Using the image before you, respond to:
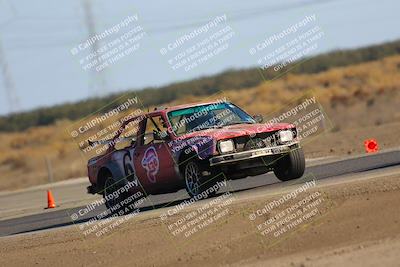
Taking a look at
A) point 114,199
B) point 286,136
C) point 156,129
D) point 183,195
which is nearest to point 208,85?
point 183,195

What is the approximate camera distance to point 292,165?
15.6 metres

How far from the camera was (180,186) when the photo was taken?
15.4 m

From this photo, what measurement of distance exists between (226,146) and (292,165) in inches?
56.7

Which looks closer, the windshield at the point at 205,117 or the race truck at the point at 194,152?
the race truck at the point at 194,152

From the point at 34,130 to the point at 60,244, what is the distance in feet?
186

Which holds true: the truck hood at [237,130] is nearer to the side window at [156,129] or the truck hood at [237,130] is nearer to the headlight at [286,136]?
the headlight at [286,136]

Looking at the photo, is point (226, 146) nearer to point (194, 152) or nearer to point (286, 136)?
point (194, 152)

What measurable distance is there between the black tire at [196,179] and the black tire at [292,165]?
50.8 inches

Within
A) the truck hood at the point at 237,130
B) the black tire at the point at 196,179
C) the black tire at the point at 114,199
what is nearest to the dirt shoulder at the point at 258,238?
the black tire at the point at 196,179

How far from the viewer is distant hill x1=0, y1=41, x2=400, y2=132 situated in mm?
74312

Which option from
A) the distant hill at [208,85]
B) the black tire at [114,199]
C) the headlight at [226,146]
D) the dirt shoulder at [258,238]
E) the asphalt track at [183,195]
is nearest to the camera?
the dirt shoulder at [258,238]

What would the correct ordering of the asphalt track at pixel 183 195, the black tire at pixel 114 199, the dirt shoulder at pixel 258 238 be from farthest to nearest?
the asphalt track at pixel 183 195 < the black tire at pixel 114 199 < the dirt shoulder at pixel 258 238

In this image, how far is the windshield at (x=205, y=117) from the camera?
15688 millimetres

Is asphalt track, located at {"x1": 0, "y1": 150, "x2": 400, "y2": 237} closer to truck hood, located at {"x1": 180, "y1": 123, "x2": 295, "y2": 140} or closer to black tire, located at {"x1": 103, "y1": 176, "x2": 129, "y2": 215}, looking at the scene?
black tire, located at {"x1": 103, "y1": 176, "x2": 129, "y2": 215}
